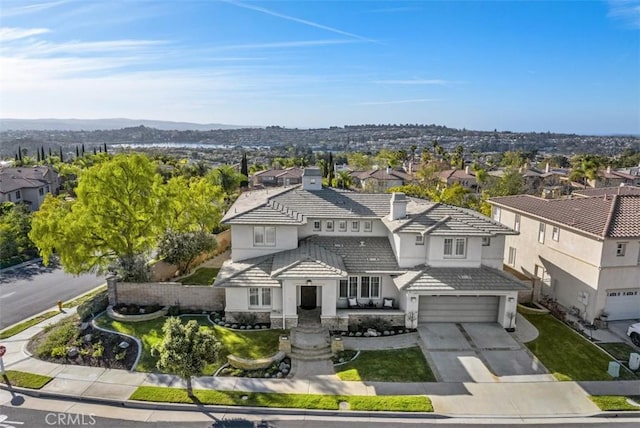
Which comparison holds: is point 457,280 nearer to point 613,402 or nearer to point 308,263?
point 308,263

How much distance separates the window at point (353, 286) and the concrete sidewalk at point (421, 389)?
274 inches

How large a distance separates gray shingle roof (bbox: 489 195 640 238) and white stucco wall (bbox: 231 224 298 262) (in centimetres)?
1717

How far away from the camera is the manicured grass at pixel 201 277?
3002cm

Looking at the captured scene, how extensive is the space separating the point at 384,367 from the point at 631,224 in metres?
16.9

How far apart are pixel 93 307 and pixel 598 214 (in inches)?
1230

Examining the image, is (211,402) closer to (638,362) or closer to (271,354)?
(271,354)

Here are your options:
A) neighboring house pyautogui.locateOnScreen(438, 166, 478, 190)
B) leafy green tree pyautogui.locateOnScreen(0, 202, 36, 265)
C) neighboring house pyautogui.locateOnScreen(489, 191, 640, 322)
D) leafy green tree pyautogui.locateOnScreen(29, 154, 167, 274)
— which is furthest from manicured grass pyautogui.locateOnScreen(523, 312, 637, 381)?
neighboring house pyautogui.locateOnScreen(438, 166, 478, 190)

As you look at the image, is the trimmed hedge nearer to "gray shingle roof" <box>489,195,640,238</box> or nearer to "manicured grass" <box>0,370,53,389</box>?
"manicured grass" <box>0,370,53,389</box>

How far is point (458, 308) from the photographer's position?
24281 mm

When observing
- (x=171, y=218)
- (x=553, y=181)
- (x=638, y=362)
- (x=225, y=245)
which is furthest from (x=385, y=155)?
(x=638, y=362)

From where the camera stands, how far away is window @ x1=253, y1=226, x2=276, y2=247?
84.8 feet

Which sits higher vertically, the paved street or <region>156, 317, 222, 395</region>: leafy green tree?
<region>156, 317, 222, 395</region>: leafy green tree

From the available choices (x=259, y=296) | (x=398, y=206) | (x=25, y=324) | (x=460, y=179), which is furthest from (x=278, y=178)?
(x=25, y=324)

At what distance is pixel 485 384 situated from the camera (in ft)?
59.8
